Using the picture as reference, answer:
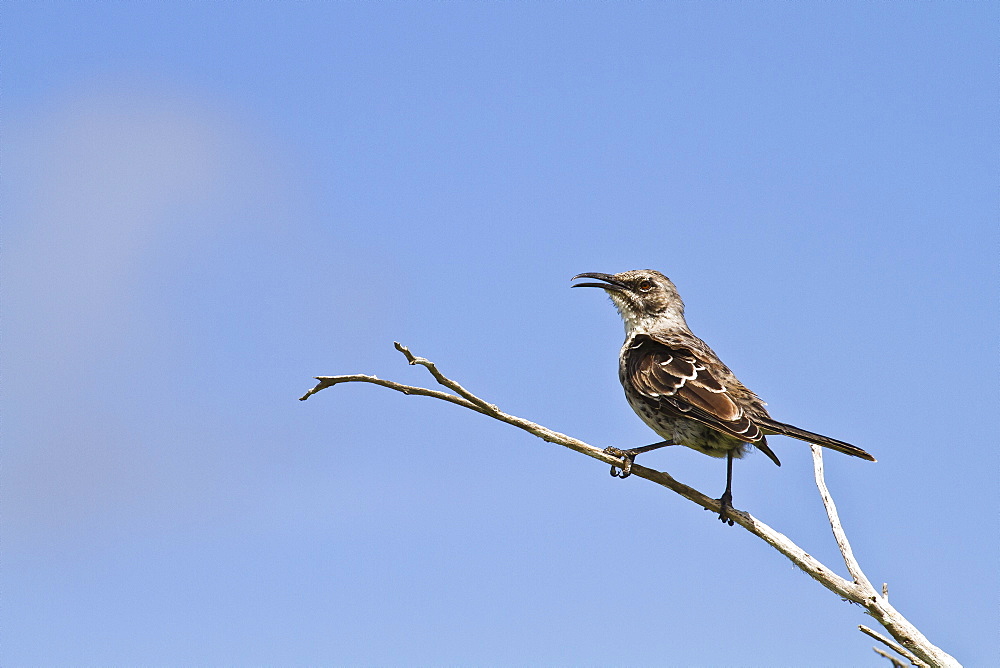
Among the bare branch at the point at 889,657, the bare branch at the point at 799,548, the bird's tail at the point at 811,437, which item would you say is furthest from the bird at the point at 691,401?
the bare branch at the point at 889,657

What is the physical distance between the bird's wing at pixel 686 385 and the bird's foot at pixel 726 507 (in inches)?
17.1

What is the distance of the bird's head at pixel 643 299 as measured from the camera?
944 centimetres

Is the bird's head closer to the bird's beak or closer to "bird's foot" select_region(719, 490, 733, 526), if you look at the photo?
the bird's beak

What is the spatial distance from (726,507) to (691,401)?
4.23 ft

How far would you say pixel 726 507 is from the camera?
623 cm

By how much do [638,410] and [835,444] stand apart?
1958 millimetres

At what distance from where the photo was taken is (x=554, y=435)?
4.94 metres

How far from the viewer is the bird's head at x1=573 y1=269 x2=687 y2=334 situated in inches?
372

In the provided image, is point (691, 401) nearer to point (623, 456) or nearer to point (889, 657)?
point (623, 456)

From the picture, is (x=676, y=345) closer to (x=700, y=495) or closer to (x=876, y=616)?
(x=700, y=495)

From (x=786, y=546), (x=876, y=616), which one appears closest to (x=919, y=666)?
(x=876, y=616)

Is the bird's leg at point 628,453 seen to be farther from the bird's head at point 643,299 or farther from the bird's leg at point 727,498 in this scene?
the bird's head at point 643,299

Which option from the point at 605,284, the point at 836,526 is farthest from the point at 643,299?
the point at 836,526

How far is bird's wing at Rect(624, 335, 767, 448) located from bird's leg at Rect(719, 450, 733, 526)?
0.39m
